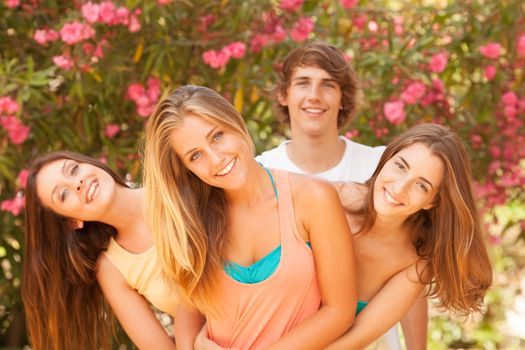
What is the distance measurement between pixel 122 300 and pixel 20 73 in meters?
1.43

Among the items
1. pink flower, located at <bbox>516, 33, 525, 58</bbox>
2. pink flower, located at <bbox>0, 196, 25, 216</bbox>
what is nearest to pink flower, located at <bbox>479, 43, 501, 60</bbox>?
pink flower, located at <bbox>516, 33, 525, 58</bbox>

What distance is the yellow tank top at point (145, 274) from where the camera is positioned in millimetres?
2975

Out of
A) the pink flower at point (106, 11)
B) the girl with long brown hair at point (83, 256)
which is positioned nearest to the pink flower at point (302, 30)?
the pink flower at point (106, 11)

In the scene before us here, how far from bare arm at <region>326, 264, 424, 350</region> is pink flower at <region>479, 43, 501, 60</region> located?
1.80 meters

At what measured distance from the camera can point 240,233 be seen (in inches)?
106

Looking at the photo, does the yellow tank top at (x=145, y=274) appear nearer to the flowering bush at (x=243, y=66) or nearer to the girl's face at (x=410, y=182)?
the girl's face at (x=410, y=182)

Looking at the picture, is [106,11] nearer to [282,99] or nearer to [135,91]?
[135,91]

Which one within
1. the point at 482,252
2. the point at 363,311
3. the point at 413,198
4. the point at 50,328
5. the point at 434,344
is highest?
the point at 413,198

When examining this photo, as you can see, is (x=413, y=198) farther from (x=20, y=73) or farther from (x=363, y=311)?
(x=20, y=73)

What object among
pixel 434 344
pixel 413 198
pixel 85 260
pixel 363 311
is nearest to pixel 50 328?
pixel 85 260

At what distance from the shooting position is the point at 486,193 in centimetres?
455

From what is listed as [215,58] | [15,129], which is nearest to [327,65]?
[215,58]

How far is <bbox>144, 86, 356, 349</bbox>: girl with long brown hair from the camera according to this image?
8.32 ft

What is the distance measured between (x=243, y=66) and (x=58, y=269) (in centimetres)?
152
